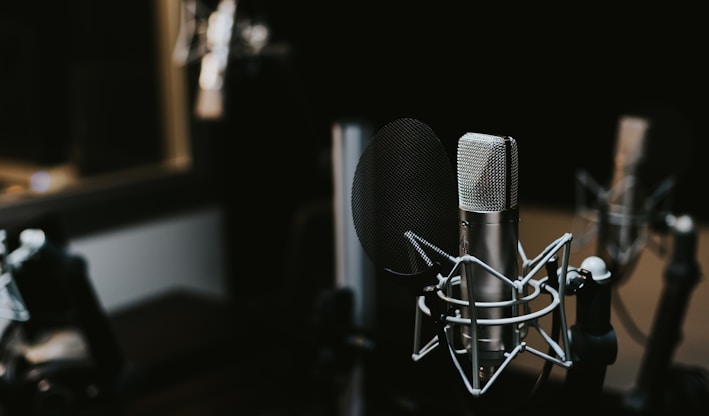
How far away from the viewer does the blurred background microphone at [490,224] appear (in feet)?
2.69

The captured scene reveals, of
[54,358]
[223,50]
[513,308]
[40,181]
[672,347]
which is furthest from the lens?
[40,181]

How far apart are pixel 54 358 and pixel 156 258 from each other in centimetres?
176

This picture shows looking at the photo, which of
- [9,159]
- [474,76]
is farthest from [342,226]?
[474,76]

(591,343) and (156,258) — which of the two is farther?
(156,258)

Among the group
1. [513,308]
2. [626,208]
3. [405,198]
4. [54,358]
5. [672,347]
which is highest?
[405,198]

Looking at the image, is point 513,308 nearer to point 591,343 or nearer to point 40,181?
point 591,343

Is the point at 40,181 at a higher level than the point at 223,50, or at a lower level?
lower

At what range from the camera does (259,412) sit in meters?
2.44

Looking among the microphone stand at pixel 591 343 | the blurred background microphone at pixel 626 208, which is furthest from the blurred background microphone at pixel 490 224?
the blurred background microphone at pixel 626 208

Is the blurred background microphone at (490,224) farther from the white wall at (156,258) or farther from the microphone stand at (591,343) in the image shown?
the white wall at (156,258)

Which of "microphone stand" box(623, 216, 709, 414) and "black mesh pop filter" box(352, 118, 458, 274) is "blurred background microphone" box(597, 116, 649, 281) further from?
"black mesh pop filter" box(352, 118, 458, 274)

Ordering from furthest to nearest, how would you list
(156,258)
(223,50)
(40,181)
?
(156,258)
(40,181)
(223,50)

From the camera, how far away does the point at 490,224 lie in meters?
0.82

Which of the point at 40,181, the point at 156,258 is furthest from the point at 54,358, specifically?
the point at 156,258
